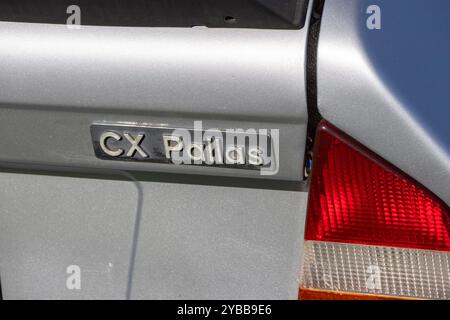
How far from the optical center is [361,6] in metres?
1.53

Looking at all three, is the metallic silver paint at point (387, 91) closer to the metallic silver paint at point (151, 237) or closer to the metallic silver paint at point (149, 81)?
the metallic silver paint at point (149, 81)

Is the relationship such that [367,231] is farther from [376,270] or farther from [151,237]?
[151,237]

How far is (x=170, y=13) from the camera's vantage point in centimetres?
158

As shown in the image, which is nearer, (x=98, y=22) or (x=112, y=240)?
(x=98, y=22)

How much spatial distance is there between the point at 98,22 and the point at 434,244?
83 centimetres

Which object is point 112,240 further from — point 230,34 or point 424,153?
point 424,153

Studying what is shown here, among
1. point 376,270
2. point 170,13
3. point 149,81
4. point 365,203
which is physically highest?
point 170,13

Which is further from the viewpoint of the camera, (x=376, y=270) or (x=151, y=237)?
(x=151, y=237)

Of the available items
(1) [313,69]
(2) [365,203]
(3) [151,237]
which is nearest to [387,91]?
(1) [313,69]

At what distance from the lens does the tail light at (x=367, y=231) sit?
5.05 ft

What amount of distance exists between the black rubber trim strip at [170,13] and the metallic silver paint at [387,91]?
9cm

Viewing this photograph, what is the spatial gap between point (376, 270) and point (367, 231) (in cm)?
9

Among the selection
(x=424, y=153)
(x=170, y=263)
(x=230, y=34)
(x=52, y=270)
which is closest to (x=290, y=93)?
(x=230, y=34)

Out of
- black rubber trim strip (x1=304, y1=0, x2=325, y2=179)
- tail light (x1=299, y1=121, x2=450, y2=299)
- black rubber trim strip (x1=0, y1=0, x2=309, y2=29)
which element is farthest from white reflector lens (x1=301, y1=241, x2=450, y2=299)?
black rubber trim strip (x1=0, y1=0, x2=309, y2=29)
